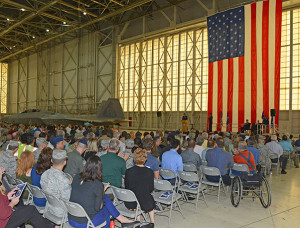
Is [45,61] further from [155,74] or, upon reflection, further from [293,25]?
[293,25]

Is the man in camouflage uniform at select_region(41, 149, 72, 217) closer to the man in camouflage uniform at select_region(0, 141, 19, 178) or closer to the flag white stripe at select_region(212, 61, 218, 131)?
the man in camouflage uniform at select_region(0, 141, 19, 178)

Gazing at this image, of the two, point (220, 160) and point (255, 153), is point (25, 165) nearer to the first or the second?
point (220, 160)

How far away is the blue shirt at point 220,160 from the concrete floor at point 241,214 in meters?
0.74

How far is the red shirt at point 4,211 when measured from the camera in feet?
8.87

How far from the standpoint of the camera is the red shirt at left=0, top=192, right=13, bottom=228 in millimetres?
2704

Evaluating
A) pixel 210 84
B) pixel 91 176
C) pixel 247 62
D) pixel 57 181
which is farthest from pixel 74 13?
pixel 91 176

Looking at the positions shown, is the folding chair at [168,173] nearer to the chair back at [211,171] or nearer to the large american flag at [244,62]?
the chair back at [211,171]

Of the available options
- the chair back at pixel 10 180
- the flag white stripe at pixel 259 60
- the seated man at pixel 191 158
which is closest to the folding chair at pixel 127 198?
the chair back at pixel 10 180

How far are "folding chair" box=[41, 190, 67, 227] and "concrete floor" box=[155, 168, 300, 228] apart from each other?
5.28 feet

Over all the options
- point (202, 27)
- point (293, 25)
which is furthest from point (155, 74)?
point (293, 25)

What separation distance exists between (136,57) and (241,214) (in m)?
24.2

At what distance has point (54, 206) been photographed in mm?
3332

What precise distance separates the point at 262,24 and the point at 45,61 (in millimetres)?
30237

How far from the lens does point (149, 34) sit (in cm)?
2511
